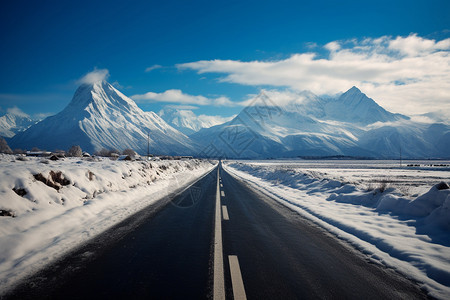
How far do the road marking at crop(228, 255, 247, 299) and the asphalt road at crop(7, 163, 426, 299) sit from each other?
0.5 inches

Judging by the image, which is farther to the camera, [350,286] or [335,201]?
[335,201]

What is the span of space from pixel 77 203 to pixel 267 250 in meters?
6.96

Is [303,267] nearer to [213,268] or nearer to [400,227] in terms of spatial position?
[213,268]

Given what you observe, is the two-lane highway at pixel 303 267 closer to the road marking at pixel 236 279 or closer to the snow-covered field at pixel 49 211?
the road marking at pixel 236 279

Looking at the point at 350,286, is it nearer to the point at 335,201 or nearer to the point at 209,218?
the point at 209,218

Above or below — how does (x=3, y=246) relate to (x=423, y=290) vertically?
above

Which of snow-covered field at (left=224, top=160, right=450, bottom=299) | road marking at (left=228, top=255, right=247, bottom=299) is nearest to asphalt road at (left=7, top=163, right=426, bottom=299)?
road marking at (left=228, top=255, right=247, bottom=299)

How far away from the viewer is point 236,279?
3592 millimetres

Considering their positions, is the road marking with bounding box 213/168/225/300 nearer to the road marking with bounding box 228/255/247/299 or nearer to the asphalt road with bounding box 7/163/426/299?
the asphalt road with bounding box 7/163/426/299

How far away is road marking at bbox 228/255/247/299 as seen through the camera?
10.4 feet

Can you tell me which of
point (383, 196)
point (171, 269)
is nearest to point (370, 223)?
point (383, 196)

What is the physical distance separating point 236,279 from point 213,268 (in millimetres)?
527

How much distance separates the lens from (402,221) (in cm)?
730

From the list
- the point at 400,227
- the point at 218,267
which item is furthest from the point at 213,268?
the point at 400,227
